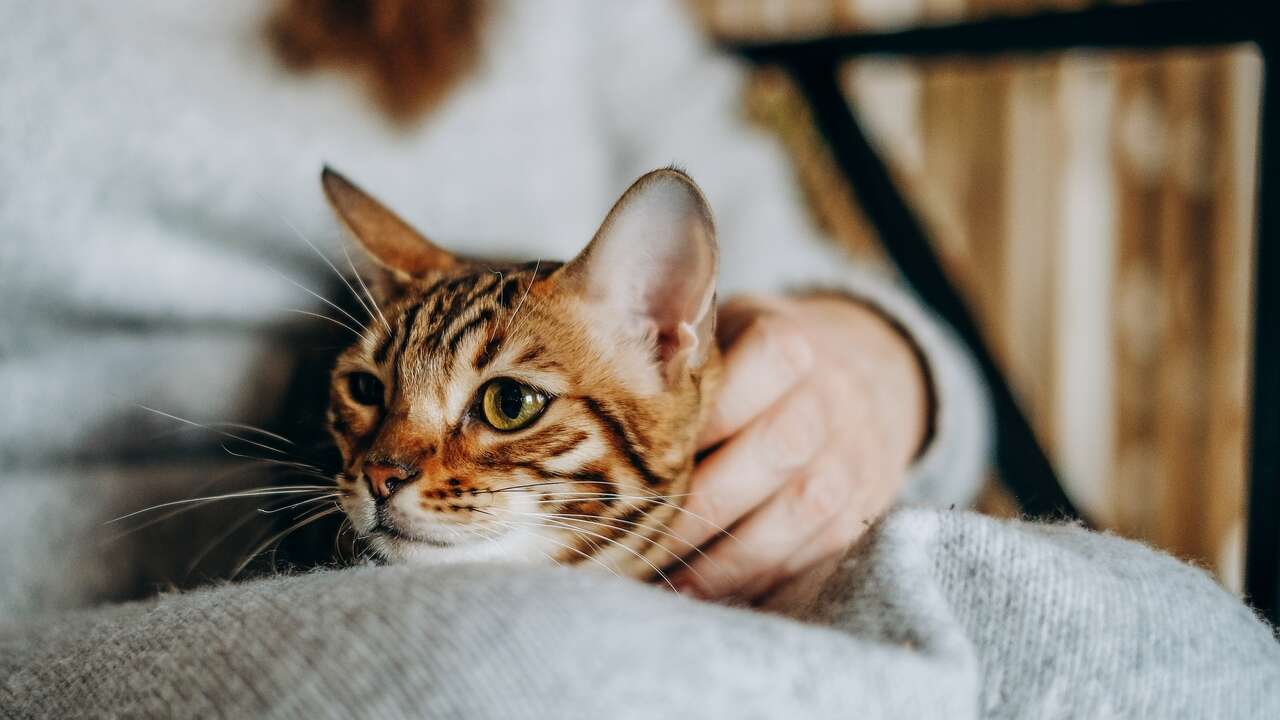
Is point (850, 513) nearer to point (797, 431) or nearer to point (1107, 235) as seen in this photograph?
point (797, 431)

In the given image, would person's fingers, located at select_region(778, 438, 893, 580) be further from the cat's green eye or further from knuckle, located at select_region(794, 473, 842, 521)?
the cat's green eye

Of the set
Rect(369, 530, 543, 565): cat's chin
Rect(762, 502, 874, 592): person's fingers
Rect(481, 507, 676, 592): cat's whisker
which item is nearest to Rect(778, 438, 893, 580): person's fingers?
Rect(762, 502, 874, 592): person's fingers

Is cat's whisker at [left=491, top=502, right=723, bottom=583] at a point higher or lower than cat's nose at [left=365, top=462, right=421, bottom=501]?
lower

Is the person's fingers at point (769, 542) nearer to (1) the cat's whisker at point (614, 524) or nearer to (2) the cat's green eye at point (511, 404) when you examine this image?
(1) the cat's whisker at point (614, 524)

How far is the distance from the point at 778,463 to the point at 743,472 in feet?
0.10

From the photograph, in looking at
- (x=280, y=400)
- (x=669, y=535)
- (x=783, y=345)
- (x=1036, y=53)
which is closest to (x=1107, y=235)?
(x=1036, y=53)

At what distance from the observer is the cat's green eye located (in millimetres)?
586

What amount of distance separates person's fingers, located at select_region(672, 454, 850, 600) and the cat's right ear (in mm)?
357

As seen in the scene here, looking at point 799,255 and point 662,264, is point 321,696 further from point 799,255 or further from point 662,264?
point 799,255

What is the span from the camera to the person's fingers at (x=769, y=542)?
602 mm

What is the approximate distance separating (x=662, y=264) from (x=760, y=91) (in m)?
0.90

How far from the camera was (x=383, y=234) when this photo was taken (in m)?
0.73

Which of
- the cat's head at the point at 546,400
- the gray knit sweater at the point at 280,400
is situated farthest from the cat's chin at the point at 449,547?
the gray knit sweater at the point at 280,400

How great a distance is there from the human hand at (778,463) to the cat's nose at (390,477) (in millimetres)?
192
